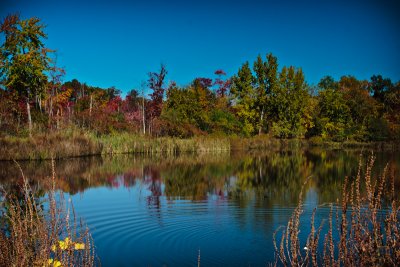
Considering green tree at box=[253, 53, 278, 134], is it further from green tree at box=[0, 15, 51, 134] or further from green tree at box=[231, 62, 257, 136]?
green tree at box=[0, 15, 51, 134]

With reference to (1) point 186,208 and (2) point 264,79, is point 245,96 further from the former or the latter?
(1) point 186,208

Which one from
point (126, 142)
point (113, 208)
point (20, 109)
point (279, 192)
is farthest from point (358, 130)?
point (113, 208)

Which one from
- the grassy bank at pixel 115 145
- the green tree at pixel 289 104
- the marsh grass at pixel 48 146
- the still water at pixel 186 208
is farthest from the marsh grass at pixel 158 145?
the green tree at pixel 289 104

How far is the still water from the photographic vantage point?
7.30 m

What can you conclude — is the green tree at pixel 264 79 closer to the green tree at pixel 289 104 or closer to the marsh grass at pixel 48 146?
the green tree at pixel 289 104

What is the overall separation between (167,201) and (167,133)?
2769 centimetres

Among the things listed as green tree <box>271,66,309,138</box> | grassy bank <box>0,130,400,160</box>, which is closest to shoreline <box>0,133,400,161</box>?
grassy bank <box>0,130,400,160</box>

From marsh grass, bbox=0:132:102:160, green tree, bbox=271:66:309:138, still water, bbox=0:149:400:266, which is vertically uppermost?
green tree, bbox=271:66:309:138

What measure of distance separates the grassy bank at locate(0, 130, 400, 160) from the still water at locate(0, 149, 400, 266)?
156 inches

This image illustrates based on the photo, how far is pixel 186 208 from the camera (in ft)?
36.6

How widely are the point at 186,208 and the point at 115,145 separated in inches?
843

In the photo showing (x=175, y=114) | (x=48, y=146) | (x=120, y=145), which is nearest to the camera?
(x=48, y=146)

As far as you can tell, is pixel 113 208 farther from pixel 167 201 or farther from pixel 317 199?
pixel 317 199

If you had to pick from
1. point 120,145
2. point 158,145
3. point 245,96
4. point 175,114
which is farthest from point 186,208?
point 245,96
